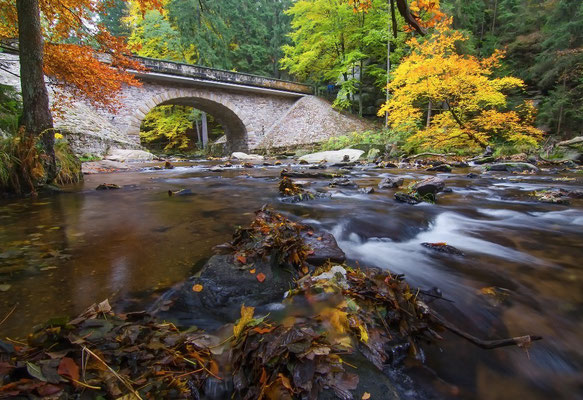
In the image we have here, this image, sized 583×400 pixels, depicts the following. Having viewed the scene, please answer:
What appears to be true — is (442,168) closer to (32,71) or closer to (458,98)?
(458,98)

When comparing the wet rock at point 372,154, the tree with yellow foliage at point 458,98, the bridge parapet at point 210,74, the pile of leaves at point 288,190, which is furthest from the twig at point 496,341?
the bridge parapet at point 210,74

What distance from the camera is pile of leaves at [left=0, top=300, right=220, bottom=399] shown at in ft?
2.35

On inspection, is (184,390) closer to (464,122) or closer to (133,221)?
(133,221)

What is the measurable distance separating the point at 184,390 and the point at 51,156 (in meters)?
5.56

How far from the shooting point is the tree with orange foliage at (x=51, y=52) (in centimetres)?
419

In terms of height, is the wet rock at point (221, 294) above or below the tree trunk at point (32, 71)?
below

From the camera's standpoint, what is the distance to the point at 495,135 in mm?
12305

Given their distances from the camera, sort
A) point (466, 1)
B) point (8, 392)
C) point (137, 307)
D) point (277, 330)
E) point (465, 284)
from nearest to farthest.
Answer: point (8, 392) → point (277, 330) → point (137, 307) → point (465, 284) → point (466, 1)

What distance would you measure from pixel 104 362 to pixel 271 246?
3.31 feet

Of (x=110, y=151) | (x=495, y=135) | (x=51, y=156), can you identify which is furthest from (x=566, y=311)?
(x=110, y=151)

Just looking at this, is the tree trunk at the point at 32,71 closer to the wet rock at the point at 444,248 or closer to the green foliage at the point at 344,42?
the wet rock at the point at 444,248

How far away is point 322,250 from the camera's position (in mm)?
1916

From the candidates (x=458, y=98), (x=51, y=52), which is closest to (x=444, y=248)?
→ (x=51, y=52)

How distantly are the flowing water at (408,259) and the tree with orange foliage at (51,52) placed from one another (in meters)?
1.52
